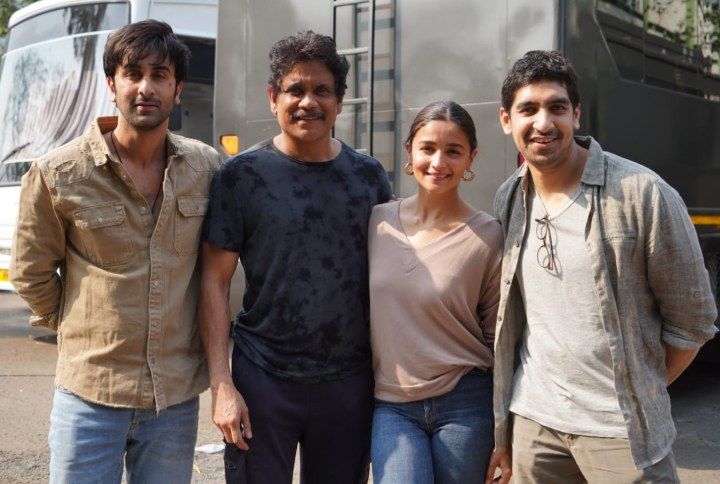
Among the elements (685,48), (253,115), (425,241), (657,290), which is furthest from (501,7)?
(657,290)

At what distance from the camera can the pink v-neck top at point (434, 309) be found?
2764 mm

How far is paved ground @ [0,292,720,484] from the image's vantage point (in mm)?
4637

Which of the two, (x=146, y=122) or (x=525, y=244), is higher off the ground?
(x=146, y=122)

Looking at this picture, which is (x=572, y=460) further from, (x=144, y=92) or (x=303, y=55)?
(x=144, y=92)

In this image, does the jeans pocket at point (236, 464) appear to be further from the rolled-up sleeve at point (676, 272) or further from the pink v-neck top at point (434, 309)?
the rolled-up sleeve at point (676, 272)

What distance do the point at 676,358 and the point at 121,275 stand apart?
159 centimetres

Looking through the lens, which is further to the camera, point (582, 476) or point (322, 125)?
point (322, 125)

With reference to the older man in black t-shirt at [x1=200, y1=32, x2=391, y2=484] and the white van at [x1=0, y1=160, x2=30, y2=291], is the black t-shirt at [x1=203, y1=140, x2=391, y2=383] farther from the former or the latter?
the white van at [x1=0, y1=160, x2=30, y2=291]

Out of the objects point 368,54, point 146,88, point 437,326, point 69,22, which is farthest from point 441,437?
point 69,22

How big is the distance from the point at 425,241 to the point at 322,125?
497 millimetres

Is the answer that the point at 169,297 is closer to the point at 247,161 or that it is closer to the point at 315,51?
the point at 247,161

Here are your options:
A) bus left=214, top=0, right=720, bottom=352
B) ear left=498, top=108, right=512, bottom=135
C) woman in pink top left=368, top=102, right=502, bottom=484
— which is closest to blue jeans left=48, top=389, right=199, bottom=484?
woman in pink top left=368, top=102, right=502, bottom=484

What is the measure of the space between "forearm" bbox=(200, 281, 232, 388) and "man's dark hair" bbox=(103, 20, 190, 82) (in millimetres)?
694

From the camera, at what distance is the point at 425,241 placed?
9.37ft
